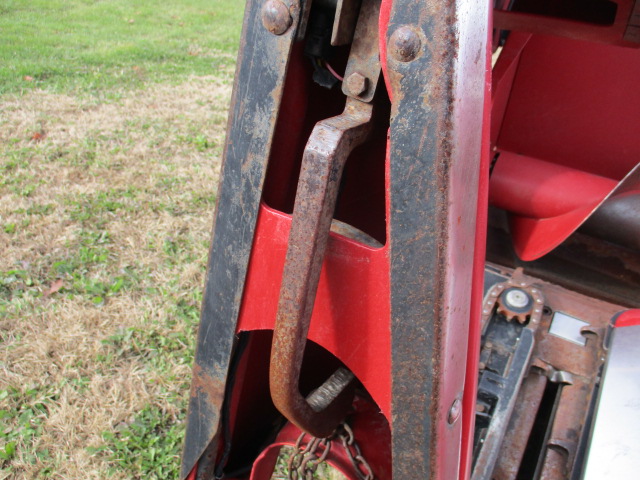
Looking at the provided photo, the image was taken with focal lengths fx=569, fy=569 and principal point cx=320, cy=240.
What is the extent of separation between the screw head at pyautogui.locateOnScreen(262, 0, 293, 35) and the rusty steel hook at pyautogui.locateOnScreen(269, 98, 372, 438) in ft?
0.45

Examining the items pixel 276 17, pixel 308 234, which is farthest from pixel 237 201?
pixel 276 17

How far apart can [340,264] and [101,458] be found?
1388mm

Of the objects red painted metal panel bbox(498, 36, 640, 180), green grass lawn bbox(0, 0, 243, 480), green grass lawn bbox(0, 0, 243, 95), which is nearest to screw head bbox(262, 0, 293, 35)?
green grass lawn bbox(0, 0, 243, 480)

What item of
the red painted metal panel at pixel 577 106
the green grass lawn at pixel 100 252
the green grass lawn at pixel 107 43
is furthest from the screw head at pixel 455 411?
the green grass lawn at pixel 107 43

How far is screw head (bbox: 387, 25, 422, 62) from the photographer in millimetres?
666

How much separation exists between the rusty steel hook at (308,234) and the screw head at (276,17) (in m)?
0.14

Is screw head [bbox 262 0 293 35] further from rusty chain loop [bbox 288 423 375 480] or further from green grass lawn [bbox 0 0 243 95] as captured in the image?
green grass lawn [bbox 0 0 243 95]

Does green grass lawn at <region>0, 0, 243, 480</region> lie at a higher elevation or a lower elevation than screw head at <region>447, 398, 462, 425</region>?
lower

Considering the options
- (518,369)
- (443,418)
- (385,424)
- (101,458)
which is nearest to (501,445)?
(518,369)

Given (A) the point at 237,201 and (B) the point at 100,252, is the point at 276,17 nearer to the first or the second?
(A) the point at 237,201

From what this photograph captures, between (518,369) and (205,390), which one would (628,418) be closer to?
(518,369)

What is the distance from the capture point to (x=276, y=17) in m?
0.77

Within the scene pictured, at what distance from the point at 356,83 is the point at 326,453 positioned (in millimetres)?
703

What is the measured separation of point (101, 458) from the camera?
5.97 ft
